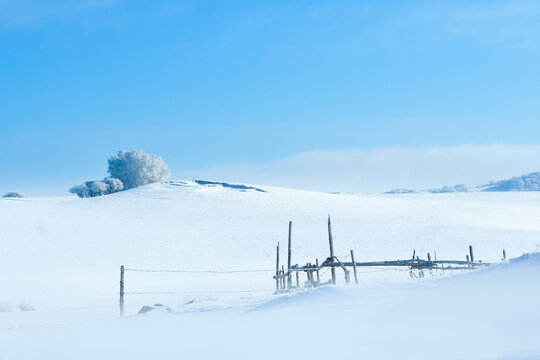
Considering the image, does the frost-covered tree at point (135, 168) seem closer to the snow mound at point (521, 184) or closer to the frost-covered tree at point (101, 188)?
the frost-covered tree at point (101, 188)

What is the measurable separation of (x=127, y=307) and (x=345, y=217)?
91.0ft

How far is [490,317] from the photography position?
7844 millimetres

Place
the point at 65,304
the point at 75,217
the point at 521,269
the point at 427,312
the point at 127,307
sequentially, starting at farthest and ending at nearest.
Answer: the point at 75,217
the point at 65,304
the point at 127,307
the point at 521,269
the point at 427,312

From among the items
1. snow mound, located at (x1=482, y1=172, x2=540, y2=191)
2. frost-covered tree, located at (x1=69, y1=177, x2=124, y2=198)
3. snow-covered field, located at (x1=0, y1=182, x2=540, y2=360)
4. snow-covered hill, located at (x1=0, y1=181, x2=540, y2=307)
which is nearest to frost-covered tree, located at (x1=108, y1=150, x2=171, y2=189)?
frost-covered tree, located at (x1=69, y1=177, x2=124, y2=198)

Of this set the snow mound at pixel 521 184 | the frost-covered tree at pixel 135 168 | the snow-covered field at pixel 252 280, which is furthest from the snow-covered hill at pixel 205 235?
the snow mound at pixel 521 184

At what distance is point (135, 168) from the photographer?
79.3 metres

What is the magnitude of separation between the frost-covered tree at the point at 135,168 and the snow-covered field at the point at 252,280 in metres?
22.7

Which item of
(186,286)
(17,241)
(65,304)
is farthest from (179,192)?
(65,304)

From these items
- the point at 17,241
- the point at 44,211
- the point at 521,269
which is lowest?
the point at 521,269

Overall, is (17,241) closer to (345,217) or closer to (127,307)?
(127,307)

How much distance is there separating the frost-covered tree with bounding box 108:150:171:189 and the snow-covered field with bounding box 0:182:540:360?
22.7 meters

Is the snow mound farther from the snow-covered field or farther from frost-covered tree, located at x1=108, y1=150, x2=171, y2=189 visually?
frost-covered tree, located at x1=108, y1=150, x2=171, y2=189

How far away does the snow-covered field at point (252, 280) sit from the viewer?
7.89m

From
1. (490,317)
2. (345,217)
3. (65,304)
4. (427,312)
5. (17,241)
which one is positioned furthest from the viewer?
(345,217)
